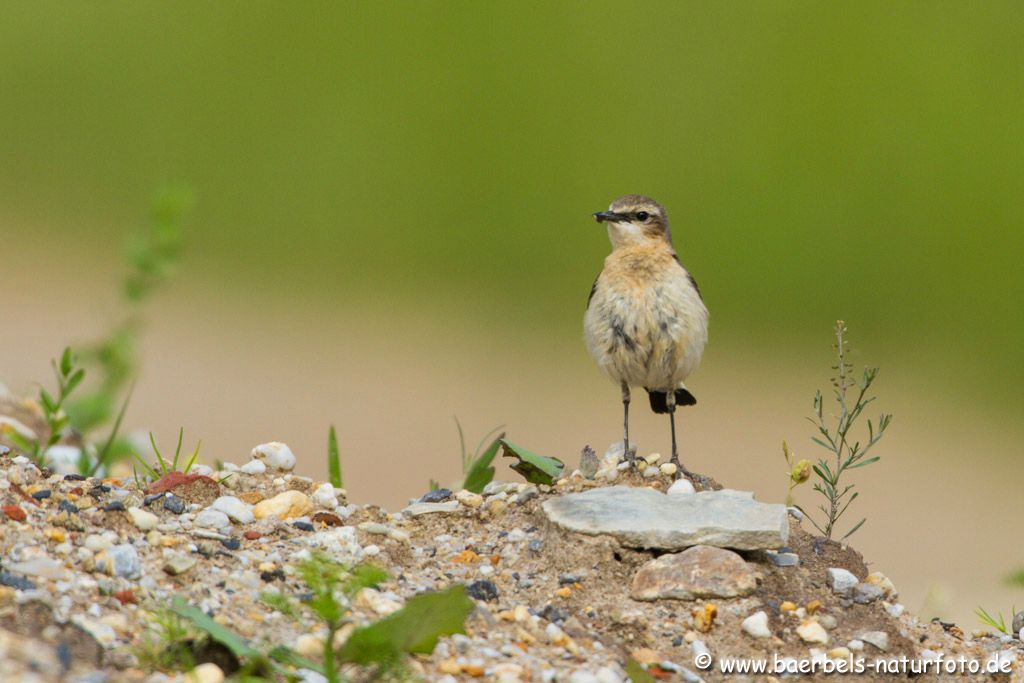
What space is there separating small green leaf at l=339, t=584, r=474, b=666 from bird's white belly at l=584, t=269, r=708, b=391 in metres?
3.11

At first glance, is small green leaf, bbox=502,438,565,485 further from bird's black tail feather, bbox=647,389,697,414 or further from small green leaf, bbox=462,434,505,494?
bird's black tail feather, bbox=647,389,697,414

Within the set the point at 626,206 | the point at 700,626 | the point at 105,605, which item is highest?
the point at 626,206

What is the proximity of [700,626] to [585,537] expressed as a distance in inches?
22.9

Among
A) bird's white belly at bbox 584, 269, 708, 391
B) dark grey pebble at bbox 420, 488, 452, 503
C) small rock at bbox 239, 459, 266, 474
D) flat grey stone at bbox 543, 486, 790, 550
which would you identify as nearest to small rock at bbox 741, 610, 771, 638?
flat grey stone at bbox 543, 486, 790, 550

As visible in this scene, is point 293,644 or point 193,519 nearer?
point 293,644

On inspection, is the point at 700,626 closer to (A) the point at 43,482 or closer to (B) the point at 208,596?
(B) the point at 208,596

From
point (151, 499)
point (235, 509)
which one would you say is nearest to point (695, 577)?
point (235, 509)

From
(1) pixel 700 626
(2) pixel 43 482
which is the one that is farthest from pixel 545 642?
(2) pixel 43 482

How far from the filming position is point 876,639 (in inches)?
186

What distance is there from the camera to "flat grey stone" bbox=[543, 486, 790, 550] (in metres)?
4.89

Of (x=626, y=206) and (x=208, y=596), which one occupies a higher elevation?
(x=626, y=206)

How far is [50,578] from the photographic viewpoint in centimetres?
408

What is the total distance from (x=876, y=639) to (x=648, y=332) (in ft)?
8.09

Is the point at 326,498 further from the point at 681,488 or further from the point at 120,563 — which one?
the point at 681,488
